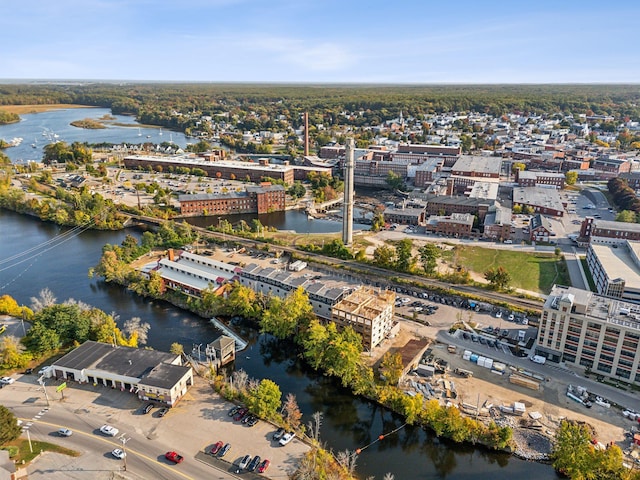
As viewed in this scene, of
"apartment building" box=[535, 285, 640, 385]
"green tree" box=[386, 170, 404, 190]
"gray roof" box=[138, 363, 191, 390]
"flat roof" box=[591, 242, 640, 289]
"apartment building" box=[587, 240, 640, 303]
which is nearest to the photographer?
"gray roof" box=[138, 363, 191, 390]

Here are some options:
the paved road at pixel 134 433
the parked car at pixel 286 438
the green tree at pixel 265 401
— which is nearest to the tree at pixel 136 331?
the paved road at pixel 134 433

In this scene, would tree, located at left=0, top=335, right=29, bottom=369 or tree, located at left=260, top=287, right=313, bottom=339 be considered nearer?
tree, located at left=0, top=335, right=29, bottom=369

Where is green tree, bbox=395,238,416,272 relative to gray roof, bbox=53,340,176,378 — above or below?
above

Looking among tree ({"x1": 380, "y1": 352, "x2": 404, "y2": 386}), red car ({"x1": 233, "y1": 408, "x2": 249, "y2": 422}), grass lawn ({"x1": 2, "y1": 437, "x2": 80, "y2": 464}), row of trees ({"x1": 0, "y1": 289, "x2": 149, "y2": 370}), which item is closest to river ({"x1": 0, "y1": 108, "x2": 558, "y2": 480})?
tree ({"x1": 380, "y1": 352, "x2": 404, "y2": 386})

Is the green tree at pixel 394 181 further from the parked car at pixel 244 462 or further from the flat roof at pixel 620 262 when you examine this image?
the parked car at pixel 244 462

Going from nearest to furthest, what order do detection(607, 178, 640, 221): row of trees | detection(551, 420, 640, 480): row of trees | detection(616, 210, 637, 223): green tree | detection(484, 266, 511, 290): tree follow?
detection(551, 420, 640, 480): row of trees, detection(484, 266, 511, 290): tree, detection(616, 210, 637, 223): green tree, detection(607, 178, 640, 221): row of trees

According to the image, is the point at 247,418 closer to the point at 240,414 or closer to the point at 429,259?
the point at 240,414

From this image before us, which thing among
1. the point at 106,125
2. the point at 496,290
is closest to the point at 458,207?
the point at 496,290

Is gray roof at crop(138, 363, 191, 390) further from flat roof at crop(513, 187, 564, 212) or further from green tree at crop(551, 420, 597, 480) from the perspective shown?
flat roof at crop(513, 187, 564, 212)
